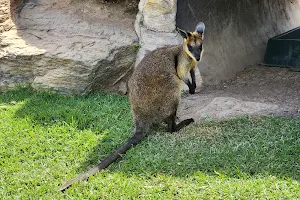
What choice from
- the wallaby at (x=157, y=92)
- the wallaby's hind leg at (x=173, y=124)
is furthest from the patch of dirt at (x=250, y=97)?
the wallaby at (x=157, y=92)

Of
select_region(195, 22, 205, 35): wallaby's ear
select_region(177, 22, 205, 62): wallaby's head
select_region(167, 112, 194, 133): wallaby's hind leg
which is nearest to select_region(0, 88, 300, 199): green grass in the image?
select_region(167, 112, 194, 133): wallaby's hind leg

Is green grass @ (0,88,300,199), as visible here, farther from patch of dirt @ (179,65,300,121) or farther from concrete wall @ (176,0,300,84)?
concrete wall @ (176,0,300,84)

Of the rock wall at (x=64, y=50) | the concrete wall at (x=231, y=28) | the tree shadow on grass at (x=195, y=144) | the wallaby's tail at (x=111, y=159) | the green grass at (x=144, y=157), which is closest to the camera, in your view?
the green grass at (x=144, y=157)

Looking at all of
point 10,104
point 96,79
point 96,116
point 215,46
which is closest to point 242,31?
point 215,46

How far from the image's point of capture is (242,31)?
28.1 ft

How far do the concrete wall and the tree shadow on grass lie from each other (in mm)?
2166

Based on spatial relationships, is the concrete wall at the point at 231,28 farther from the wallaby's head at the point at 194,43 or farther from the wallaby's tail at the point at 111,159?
the wallaby's tail at the point at 111,159

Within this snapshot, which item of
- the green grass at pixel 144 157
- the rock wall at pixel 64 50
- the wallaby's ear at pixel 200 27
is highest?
the wallaby's ear at pixel 200 27

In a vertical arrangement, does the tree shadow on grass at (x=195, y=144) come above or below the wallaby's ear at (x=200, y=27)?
below

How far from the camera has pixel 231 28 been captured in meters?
8.28

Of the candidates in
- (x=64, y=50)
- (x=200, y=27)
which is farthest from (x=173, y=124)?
(x=64, y=50)

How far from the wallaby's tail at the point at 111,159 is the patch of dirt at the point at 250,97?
0.91 metres

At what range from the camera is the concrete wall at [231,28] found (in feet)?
24.3

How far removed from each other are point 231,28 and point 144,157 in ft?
Result: 14.3
